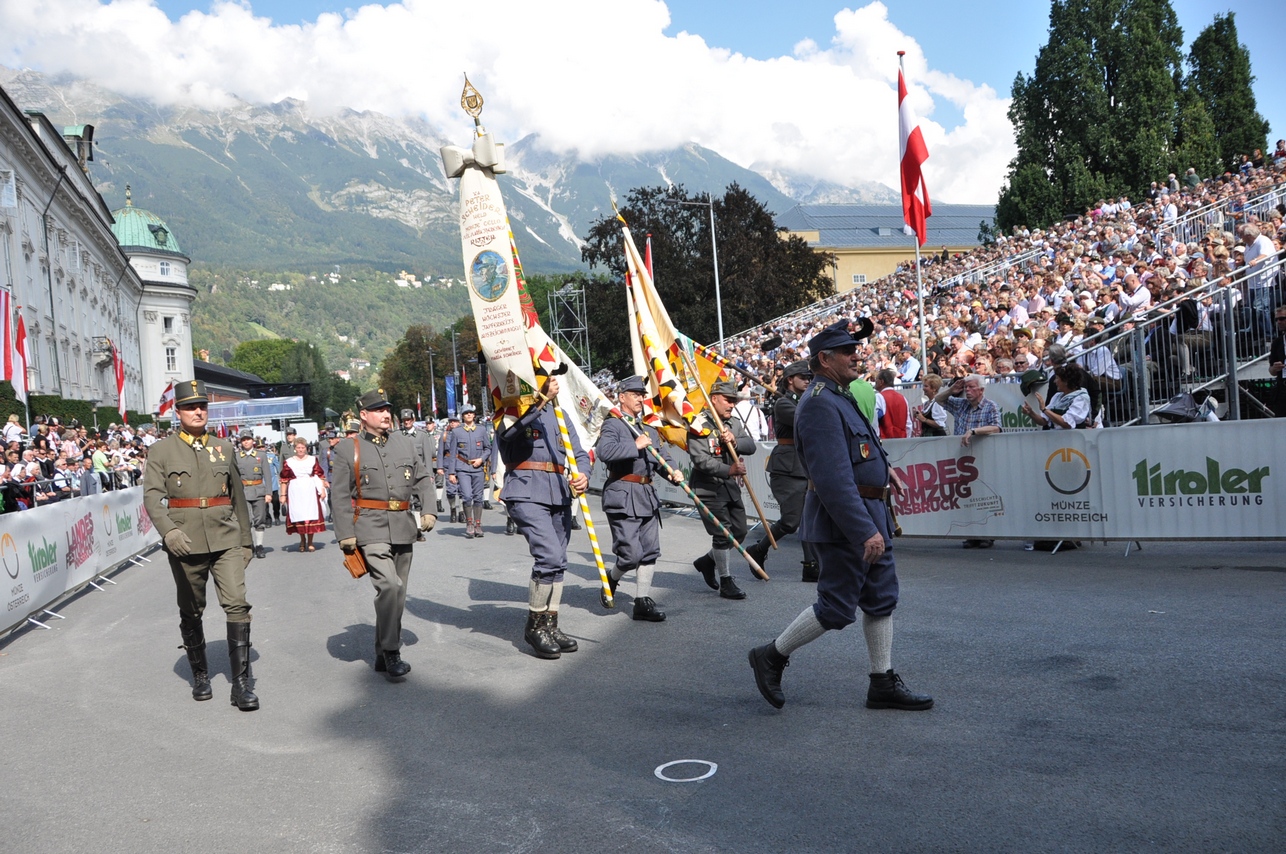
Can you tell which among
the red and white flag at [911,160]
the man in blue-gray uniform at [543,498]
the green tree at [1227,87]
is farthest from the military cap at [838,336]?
the green tree at [1227,87]

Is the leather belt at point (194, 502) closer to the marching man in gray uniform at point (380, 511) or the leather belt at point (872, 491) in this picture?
the marching man in gray uniform at point (380, 511)

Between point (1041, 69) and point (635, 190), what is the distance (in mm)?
21434

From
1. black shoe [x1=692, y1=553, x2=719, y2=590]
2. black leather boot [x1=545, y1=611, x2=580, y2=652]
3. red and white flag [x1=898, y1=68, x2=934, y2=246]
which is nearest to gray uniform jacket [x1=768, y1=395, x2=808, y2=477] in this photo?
black shoe [x1=692, y1=553, x2=719, y2=590]

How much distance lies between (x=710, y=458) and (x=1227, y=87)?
57.3m

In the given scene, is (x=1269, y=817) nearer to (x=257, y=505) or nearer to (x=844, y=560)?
(x=844, y=560)

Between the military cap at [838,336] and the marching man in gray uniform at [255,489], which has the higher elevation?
the military cap at [838,336]

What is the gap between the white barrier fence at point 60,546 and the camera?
11086mm

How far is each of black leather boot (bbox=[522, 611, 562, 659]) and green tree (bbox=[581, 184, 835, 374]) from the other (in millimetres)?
41067

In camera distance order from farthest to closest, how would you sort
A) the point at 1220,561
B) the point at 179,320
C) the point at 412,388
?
the point at 412,388 < the point at 179,320 < the point at 1220,561

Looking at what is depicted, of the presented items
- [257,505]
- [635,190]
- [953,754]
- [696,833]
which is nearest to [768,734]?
[953,754]

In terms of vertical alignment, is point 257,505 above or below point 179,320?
below

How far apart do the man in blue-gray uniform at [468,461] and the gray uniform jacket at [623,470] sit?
833 centimetres

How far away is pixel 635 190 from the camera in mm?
52750

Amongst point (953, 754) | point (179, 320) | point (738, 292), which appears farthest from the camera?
point (179, 320)
